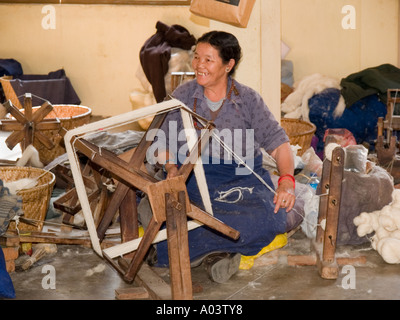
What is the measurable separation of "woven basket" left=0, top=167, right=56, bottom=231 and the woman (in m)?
0.97

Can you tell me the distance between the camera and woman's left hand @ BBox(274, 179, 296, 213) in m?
4.00

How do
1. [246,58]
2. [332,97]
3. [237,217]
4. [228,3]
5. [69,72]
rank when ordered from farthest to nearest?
1. [69,72]
2. [332,97]
3. [246,58]
4. [228,3]
5. [237,217]

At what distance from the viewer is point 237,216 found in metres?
3.94

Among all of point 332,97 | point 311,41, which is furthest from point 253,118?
point 311,41

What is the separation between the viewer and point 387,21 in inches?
308

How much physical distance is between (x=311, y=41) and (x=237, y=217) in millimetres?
4546

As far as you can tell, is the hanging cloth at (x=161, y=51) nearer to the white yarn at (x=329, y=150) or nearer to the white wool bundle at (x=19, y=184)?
the white wool bundle at (x=19, y=184)

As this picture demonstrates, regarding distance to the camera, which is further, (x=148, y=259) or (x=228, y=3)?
(x=228, y=3)

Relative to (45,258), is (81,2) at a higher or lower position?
higher

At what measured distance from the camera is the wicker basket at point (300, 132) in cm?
595

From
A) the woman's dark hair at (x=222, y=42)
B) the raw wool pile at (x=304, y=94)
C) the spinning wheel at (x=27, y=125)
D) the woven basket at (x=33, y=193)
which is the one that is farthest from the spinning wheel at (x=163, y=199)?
the raw wool pile at (x=304, y=94)

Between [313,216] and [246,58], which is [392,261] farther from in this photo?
[246,58]

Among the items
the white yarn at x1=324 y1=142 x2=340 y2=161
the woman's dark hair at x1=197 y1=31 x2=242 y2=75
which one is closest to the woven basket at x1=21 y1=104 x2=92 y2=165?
the woman's dark hair at x1=197 y1=31 x2=242 y2=75

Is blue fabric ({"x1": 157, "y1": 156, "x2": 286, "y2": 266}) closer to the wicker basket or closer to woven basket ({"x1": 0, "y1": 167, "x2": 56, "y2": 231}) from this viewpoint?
woven basket ({"x1": 0, "y1": 167, "x2": 56, "y2": 231})
